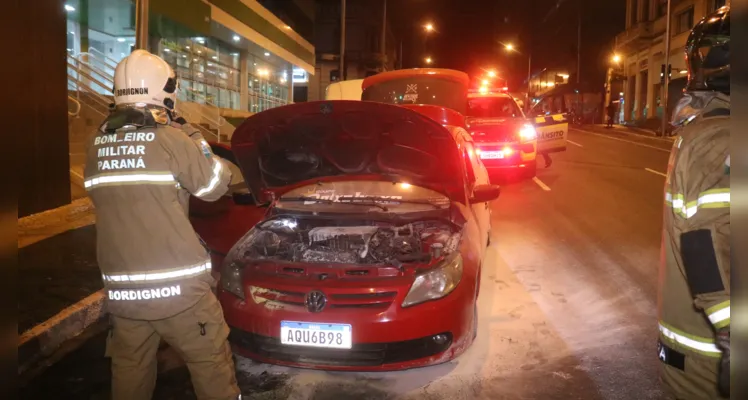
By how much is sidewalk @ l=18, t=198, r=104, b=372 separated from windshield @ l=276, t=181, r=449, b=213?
209 cm

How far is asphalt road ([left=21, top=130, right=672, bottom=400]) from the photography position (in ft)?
12.4

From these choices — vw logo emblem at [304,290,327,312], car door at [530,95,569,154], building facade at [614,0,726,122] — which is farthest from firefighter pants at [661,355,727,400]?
building facade at [614,0,726,122]

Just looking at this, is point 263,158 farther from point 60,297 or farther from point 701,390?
point 701,390

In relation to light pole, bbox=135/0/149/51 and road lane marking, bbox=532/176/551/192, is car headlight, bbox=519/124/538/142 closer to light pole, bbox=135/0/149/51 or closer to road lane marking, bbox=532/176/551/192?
road lane marking, bbox=532/176/551/192

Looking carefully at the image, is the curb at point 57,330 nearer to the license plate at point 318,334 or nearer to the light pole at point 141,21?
the license plate at point 318,334

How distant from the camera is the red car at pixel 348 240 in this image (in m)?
3.71

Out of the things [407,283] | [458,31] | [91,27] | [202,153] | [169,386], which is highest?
[458,31]

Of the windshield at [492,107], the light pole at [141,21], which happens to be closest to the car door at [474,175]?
the light pole at [141,21]

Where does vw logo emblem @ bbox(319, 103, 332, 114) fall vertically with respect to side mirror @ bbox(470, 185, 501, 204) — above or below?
above

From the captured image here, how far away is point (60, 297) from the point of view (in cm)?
538

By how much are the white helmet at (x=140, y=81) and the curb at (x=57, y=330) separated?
2509 millimetres

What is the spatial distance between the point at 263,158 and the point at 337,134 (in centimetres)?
68

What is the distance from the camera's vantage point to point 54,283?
5809 mm

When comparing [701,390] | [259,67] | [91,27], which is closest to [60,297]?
[701,390]
